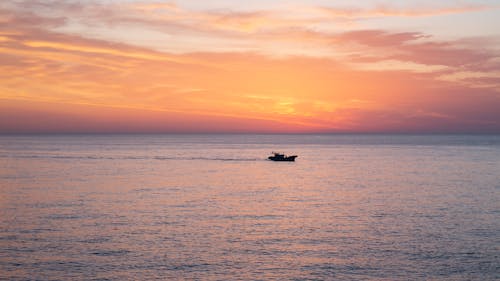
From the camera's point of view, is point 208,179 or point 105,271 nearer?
point 105,271

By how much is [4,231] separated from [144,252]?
17.4 m

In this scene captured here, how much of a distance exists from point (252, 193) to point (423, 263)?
4221 cm

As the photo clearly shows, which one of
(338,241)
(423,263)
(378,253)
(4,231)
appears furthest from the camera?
(4,231)

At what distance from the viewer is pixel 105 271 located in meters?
37.0

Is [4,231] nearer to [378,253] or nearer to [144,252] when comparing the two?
[144,252]

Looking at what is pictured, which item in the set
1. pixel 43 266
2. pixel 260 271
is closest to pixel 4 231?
pixel 43 266

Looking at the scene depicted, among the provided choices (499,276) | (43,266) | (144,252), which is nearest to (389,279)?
(499,276)

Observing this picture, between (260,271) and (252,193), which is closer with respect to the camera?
(260,271)

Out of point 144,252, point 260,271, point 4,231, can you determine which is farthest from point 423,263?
point 4,231

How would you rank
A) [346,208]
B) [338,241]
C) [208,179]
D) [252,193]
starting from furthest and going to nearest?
[208,179], [252,193], [346,208], [338,241]

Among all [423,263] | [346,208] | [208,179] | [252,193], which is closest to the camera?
[423,263]

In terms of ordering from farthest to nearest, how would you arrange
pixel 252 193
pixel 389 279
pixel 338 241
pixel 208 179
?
pixel 208 179 < pixel 252 193 < pixel 338 241 < pixel 389 279

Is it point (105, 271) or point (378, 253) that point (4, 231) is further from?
point (378, 253)

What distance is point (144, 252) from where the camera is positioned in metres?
41.8
